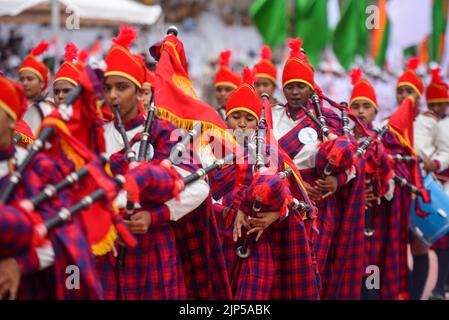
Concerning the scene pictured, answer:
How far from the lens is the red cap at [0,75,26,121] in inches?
166

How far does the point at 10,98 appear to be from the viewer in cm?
425

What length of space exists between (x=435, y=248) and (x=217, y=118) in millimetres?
4568

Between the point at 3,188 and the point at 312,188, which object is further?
the point at 312,188

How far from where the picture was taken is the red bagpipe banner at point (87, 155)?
13.9ft

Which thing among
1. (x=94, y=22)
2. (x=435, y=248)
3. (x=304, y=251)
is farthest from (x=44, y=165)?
(x=94, y=22)

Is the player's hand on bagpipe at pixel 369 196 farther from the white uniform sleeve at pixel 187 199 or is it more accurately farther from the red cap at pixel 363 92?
the white uniform sleeve at pixel 187 199

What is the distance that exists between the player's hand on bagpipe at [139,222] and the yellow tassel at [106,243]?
329mm

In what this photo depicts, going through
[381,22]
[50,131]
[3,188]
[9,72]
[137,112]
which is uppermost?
[381,22]

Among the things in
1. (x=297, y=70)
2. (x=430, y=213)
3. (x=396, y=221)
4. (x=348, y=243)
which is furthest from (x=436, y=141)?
(x=297, y=70)

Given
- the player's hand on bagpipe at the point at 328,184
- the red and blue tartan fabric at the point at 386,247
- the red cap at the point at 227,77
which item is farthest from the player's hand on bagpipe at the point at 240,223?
the red cap at the point at 227,77

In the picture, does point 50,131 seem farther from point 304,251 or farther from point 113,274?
point 304,251

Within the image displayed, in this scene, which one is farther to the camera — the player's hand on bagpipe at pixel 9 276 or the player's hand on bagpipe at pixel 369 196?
the player's hand on bagpipe at pixel 369 196

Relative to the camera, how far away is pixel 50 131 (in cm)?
422

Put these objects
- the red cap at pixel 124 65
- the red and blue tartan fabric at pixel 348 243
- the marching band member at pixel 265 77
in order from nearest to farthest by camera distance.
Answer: the red cap at pixel 124 65
the red and blue tartan fabric at pixel 348 243
the marching band member at pixel 265 77
